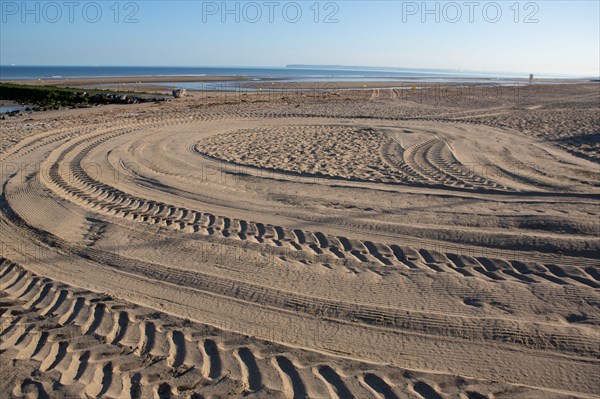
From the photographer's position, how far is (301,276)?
16.1 feet

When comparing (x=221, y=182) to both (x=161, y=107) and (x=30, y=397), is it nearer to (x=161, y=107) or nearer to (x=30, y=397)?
(x=30, y=397)

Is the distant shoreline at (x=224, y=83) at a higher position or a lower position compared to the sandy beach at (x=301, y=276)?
higher

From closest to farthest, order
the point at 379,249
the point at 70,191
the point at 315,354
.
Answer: the point at 315,354
the point at 379,249
the point at 70,191

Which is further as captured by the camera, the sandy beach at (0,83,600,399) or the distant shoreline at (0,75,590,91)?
the distant shoreline at (0,75,590,91)

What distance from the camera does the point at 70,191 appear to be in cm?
812

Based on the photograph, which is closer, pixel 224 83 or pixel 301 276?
pixel 301 276

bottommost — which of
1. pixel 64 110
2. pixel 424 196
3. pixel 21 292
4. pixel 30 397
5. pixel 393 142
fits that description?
pixel 30 397

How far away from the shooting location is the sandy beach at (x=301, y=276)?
3412 millimetres

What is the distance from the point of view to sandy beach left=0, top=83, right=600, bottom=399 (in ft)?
11.2

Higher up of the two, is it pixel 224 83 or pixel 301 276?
pixel 224 83

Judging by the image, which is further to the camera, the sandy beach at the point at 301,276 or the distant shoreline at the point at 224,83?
the distant shoreline at the point at 224,83

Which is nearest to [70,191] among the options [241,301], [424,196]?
[241,301]

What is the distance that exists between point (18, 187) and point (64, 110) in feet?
53.3

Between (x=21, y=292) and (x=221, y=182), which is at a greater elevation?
(x=221, y=182)
